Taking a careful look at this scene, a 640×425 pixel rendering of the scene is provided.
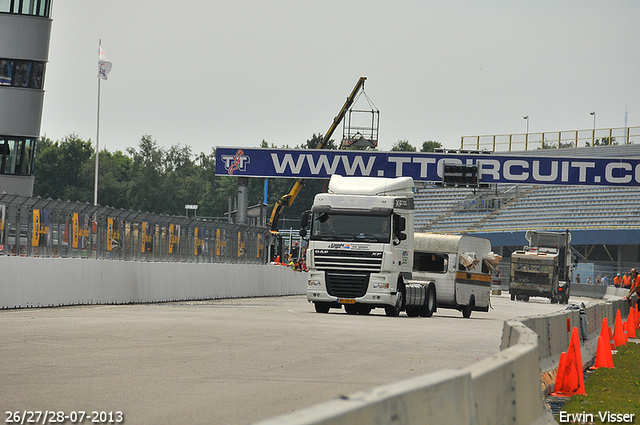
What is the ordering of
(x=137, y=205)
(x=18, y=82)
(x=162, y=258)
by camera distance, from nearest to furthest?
(x=162, y=258)
(x=18, y=82)
(x=137, y=205)

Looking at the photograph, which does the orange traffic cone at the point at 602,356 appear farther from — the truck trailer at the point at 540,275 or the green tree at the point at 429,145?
the green tree at the point at 429,145

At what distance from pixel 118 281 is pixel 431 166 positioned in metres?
21.2

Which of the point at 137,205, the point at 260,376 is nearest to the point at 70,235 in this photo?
the point at 260,376

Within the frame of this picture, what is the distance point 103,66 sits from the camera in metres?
55.8

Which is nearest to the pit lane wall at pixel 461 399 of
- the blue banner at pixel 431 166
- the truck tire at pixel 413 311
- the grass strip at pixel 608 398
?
the grass strip at pixel 608 398

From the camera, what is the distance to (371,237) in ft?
79.5

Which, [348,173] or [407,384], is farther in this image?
[348,173]

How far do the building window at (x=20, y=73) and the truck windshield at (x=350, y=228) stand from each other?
24.3 meters

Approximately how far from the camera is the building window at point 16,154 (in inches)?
1741

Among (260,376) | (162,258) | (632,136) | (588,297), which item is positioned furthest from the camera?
(632,136)

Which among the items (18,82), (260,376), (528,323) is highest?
(18,82)

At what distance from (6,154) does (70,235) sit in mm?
22472

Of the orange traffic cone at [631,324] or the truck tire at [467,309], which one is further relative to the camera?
the truck tire at [467,309]

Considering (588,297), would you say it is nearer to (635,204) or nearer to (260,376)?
(635,204)
